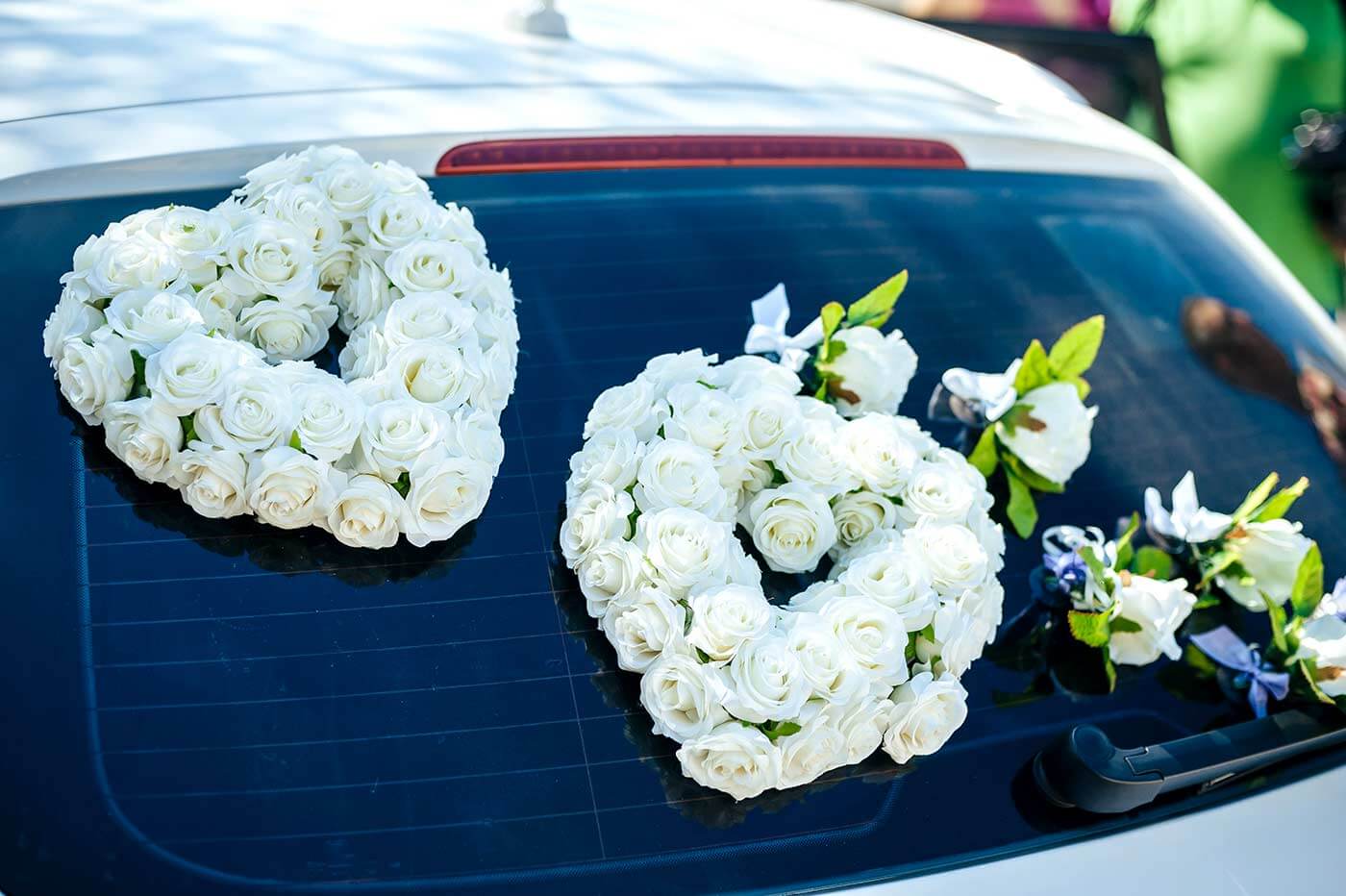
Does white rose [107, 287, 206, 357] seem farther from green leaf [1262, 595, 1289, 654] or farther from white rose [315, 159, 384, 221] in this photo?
green leaf [1262, 595, 1289, 654]

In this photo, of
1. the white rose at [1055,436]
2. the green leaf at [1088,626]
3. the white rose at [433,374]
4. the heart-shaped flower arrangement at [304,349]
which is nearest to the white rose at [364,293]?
the heart-shaped flower arrangement at [304,349]

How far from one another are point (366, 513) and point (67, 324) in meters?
0.46

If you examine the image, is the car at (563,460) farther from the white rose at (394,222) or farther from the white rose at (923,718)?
the white rose at (394,222)

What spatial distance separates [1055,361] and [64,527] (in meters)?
1.37

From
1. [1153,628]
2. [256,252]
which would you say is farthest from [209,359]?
[1153,628]

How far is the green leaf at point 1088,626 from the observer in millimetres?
1801

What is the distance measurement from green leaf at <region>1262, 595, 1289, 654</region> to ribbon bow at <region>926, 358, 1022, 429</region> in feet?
1.46

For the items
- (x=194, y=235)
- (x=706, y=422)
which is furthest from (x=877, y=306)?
(x=194, y=235)

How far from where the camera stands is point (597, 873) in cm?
148

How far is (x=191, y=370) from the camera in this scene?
1.68 metres

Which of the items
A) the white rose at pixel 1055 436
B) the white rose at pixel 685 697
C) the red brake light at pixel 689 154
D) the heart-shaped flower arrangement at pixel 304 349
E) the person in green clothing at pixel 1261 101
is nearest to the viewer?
the white rose at pixel 685 697

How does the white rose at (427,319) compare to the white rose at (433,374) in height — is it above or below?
above

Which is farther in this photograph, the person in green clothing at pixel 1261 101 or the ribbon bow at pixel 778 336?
the person in green clothing at pixel 1261 101

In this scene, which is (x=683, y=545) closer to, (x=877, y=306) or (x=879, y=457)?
(x=879, y=457)
